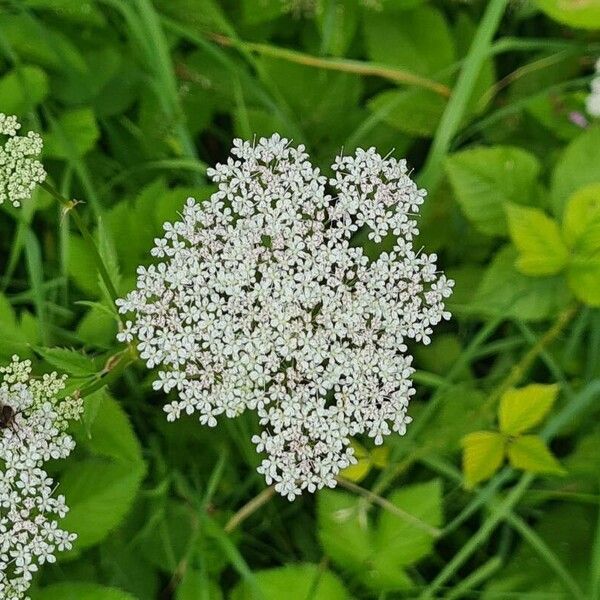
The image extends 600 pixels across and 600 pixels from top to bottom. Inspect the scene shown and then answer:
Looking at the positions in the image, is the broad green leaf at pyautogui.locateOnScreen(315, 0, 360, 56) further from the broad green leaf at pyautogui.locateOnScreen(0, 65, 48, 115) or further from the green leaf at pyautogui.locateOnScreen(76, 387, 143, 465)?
the green leaf at pyautogui.locateOnScreen(76, 387, 143, 465)

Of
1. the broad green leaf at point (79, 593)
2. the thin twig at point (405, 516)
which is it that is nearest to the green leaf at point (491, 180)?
the thin twig at point (405, 516)

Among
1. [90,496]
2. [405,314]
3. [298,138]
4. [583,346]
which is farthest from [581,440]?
[90,496]

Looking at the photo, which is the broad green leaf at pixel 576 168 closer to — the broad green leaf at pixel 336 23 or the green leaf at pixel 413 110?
the green leaf at pixel 413 110

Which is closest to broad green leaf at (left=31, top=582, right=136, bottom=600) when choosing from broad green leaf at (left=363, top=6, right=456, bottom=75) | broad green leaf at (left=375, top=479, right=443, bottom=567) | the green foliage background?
the green foliage background

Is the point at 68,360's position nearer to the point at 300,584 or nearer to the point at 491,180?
the point at 300,584

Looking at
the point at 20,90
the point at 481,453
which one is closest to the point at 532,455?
the point at 481,453

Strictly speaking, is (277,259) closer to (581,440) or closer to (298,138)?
(298,138)
